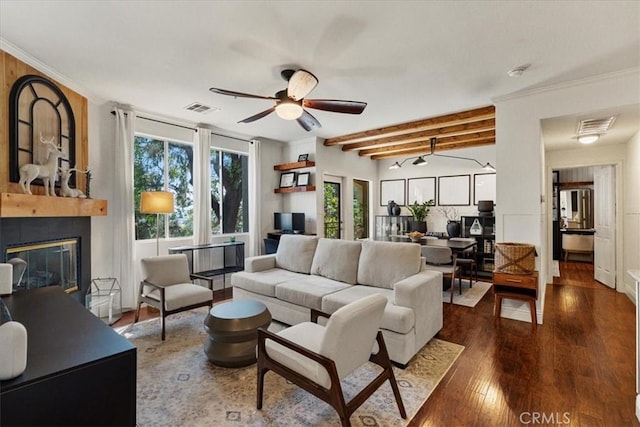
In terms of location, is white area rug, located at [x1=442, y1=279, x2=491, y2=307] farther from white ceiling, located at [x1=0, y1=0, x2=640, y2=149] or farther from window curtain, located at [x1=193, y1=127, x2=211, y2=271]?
window curtain, located at [x1=193, y1=127, x2=211, y2=271]

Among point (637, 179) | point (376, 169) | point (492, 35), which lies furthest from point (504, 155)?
point (376, 169)

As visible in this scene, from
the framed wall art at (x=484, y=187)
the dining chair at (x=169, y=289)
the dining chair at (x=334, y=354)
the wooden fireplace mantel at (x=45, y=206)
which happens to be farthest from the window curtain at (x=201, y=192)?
the framed wall art at (x=484, y=187)

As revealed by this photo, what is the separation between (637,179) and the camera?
4059 mm

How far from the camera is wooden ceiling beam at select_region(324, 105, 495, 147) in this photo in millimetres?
4180

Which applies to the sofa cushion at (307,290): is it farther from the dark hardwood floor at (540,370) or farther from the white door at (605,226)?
the white door at (605,226)

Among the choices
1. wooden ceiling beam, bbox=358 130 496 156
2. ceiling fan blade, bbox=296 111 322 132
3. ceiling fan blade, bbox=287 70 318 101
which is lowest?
ceiling fan blade, bbox=296 111 322 132

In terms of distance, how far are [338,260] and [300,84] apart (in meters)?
2.01

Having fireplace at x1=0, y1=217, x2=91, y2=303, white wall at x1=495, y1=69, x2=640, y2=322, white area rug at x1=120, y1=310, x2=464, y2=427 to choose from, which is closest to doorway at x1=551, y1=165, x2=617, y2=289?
Answer: white wall at x1=495, y1=69, x2=640, y2=322

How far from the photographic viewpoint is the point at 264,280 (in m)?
3.61

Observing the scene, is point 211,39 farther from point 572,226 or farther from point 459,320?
point 572,226

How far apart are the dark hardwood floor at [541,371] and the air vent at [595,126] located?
2.39 meters

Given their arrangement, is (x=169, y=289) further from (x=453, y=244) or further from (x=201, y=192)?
(x=453, y=244)

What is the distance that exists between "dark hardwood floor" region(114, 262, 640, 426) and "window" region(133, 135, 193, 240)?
1326 millimetres

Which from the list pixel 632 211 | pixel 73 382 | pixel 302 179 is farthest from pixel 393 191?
pixel 73 382
